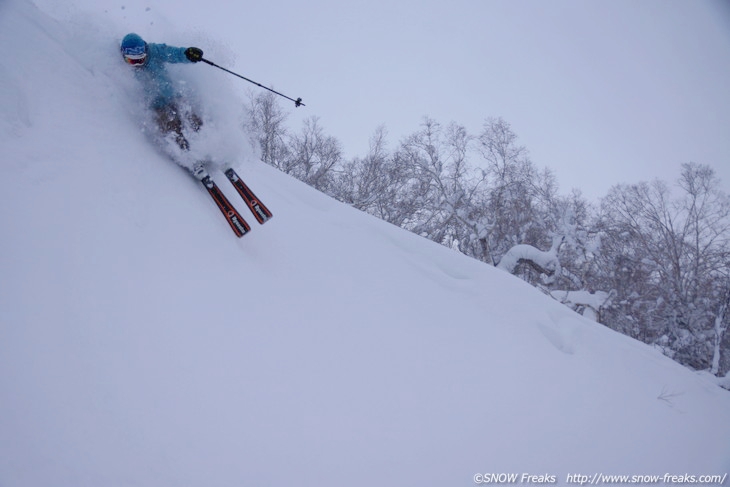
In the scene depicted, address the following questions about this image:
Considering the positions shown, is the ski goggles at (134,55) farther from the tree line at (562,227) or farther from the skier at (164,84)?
the tree line at (562,227)

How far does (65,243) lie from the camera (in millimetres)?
2104

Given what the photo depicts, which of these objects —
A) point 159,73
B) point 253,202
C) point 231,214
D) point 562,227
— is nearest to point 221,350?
point 231,214

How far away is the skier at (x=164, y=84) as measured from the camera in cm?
357

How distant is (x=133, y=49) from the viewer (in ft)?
11.3

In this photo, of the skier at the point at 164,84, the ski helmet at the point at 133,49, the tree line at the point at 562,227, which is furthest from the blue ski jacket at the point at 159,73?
the tree line at the point at 562,227

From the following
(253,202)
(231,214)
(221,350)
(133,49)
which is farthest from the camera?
(253,202)

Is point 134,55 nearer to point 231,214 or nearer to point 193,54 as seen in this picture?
point 193,54

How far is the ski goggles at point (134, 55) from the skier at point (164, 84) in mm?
11

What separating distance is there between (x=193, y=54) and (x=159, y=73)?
1.55 ft

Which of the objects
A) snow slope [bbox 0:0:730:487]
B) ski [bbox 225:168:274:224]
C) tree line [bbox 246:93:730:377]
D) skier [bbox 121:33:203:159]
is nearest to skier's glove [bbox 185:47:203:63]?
skier [bbox 121:33:203:159]

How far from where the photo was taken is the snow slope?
1594 mm

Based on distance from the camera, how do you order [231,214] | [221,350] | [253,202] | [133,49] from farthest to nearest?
[253,202] → [231,214] → [133,49] → [221,350]

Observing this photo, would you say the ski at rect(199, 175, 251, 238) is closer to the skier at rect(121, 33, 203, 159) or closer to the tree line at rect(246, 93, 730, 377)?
the skier at rect(121, 33, 203, 159)

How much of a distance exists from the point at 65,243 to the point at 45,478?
53.3 inches
